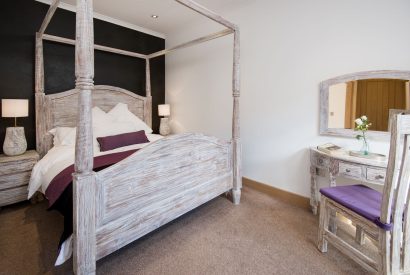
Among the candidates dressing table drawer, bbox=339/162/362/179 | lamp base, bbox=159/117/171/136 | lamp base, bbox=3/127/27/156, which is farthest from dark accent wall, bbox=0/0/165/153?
dressing table drawer, bbox=339/162/362/179

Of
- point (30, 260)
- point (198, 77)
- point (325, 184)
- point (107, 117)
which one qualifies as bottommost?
point (30, 260)

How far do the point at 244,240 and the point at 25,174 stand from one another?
2.70 meters

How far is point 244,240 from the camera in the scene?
6.59 ft

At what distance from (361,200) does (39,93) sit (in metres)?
3.77

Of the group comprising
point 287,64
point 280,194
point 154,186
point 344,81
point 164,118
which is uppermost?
point 287,64

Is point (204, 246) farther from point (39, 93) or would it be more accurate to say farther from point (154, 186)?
point (39, 93)

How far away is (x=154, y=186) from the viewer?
184 cm

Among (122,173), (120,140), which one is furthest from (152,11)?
(122,173)

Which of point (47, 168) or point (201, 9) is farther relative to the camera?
point (47, 168)

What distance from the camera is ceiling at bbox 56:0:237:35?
10.5ft

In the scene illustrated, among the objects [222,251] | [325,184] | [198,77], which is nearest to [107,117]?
[198,77]

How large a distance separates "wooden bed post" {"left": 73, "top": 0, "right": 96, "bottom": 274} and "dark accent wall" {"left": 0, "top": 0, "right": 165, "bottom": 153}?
229 cm

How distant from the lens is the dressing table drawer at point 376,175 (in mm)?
1826

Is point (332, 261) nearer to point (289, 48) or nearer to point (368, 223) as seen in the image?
point (368, 223)
